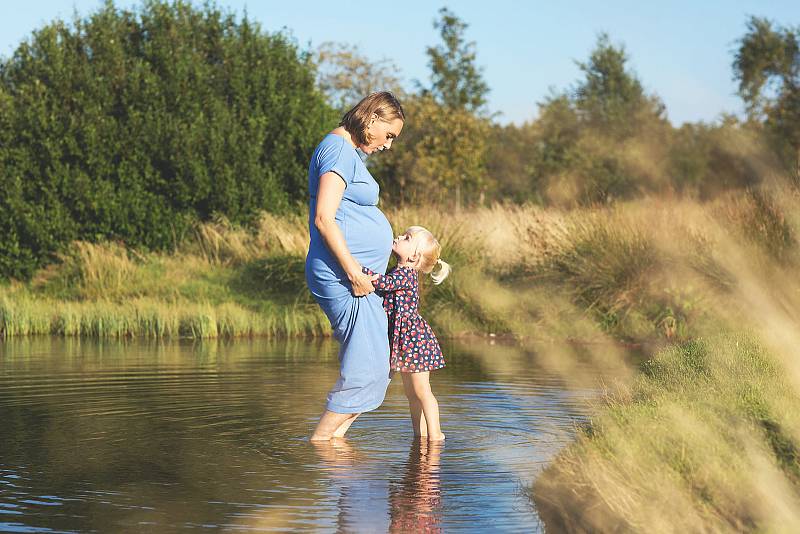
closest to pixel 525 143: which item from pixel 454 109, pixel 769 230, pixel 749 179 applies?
pixel 454 109

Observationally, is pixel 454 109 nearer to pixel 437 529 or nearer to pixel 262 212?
pixel 262 212

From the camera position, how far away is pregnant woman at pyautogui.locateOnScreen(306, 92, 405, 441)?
6934mm

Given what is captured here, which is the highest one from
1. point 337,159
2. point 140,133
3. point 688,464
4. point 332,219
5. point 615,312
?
point 140,133

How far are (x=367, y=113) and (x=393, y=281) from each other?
3.45 feet

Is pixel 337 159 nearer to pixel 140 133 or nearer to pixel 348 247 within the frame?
pixel 348 247

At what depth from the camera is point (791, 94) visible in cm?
4875

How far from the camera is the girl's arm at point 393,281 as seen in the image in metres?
7.31

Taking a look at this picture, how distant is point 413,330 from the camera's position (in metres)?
7.70

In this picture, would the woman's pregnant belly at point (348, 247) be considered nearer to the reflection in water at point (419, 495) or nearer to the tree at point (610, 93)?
the reflection in water at point (419, 495)

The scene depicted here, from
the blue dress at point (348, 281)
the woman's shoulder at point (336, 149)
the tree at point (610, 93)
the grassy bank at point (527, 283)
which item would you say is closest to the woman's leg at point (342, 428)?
the blue dress at point (348, 281)

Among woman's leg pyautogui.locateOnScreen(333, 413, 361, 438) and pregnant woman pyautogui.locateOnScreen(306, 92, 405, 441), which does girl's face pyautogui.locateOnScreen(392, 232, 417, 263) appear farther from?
woman's leg pyautogui.locateOnScreen(333, 413, 361, 438)

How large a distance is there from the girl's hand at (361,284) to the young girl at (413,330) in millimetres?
432

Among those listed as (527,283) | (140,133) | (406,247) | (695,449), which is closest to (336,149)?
(406,247)

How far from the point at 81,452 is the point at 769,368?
13.0 feet
